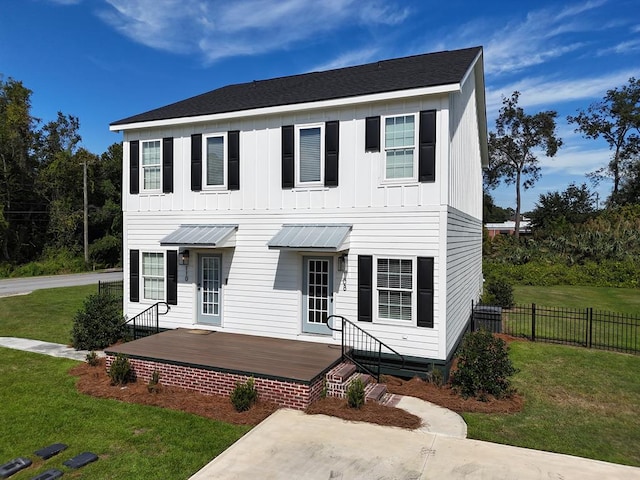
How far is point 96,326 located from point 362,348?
7.03 m

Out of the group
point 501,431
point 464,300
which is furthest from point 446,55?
point 501,431

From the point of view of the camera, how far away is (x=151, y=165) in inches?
486

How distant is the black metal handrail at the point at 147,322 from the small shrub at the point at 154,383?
133 inches

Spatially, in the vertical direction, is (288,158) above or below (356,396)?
above

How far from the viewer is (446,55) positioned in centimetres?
1248

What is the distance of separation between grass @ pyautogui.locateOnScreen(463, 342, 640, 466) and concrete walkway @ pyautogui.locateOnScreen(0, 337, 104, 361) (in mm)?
9309

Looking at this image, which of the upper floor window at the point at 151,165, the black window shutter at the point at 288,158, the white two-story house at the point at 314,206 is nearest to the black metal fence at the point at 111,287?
the white two-story house at the point at 314,206

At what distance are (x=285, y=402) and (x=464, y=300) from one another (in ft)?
23.1

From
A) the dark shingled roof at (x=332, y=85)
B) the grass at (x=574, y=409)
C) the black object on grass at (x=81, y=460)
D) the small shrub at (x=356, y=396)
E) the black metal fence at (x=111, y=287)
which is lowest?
the grass at (x=574, y=409)

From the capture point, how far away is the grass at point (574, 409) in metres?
6.69

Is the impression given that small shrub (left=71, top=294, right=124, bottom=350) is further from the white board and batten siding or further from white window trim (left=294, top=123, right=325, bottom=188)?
white window trim (left=294, top=123, right=325, bottom=188)

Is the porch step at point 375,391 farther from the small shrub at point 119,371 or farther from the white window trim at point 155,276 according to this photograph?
the white window trim at point 155,276

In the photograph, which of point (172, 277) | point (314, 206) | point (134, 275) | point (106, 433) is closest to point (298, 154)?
point (314, 206)

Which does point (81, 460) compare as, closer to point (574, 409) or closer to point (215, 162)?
point (215, 162)
